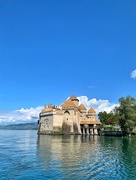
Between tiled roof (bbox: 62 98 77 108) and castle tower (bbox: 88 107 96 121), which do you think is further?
castle tower (bbox: 88 107 96 121)

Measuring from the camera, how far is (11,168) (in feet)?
58.3

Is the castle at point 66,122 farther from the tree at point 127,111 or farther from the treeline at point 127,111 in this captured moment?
the tree at point 127,111

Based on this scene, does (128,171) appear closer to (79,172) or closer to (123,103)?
(79,172)

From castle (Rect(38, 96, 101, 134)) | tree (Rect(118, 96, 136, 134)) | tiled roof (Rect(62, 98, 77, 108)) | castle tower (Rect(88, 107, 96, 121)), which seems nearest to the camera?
tree (Rect(118, 96, 136, 134))

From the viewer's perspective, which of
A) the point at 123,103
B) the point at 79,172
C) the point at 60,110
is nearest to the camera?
the point at 79,172

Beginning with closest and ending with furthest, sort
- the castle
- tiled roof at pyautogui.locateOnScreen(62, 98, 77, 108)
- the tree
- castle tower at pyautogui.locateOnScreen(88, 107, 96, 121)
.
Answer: the tree, the castle, tiled roof at pyautogui.locateOnScreen(62, 98, 77, 108), castle tower at pyautogui.locateOnScreen(88, 107, 96, 121)

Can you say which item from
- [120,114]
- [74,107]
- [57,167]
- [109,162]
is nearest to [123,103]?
[120,114]

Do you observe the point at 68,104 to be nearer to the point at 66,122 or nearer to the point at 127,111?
the point at 66,122

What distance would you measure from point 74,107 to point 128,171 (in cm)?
5155

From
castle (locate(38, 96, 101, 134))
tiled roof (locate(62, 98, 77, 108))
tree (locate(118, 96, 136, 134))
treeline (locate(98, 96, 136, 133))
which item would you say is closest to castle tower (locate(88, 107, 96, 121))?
castle (locate(38, 96, 101, 134))

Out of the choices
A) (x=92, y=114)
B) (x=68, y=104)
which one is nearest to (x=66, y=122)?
(x=68, y=104)

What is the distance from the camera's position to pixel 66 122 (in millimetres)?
68125

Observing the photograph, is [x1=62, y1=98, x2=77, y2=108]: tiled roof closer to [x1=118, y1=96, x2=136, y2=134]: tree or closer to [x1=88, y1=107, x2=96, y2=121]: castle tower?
[x1=88, y1=107, x2=96, y2=121]: castle tower

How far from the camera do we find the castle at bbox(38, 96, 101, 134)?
6738 cm
